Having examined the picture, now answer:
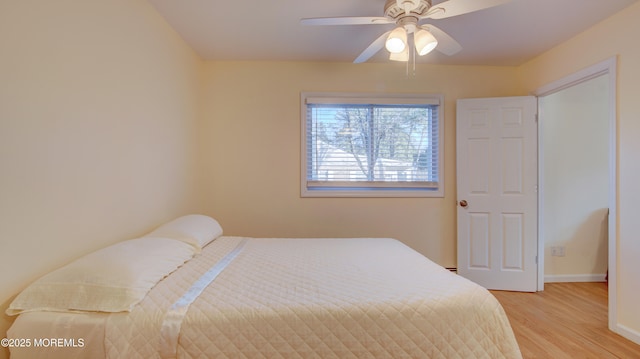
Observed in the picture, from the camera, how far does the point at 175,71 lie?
2287mm

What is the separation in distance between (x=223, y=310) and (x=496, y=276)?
2855 millimetres

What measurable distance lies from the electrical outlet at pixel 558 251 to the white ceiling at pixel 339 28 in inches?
84.2

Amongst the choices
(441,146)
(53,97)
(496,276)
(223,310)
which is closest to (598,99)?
(441,146)

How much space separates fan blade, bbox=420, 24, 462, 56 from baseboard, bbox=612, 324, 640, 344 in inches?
92.9

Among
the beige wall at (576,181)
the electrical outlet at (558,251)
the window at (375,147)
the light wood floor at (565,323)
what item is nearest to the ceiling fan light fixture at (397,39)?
the window at (375,147)

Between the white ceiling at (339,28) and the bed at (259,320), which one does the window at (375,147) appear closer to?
the white ceiling at (339,28)

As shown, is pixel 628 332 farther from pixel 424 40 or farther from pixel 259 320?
pixel 259 320

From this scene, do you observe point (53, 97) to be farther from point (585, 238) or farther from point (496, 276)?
point (585, 238)

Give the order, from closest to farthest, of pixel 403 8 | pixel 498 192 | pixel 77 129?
pixel 77 129 → pixel 403 8 → pixel 498 192

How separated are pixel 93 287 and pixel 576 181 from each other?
14.3ft

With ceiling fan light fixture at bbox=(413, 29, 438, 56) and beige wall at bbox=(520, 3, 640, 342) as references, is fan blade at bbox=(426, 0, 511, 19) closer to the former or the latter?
ceiling fan light fixture at bbox=(413, 29, 438, 56)

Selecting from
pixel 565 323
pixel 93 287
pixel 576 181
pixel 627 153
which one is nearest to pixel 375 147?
pixel 627 153

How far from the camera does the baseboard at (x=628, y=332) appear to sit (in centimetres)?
185

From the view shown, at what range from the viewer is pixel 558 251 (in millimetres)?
3012
